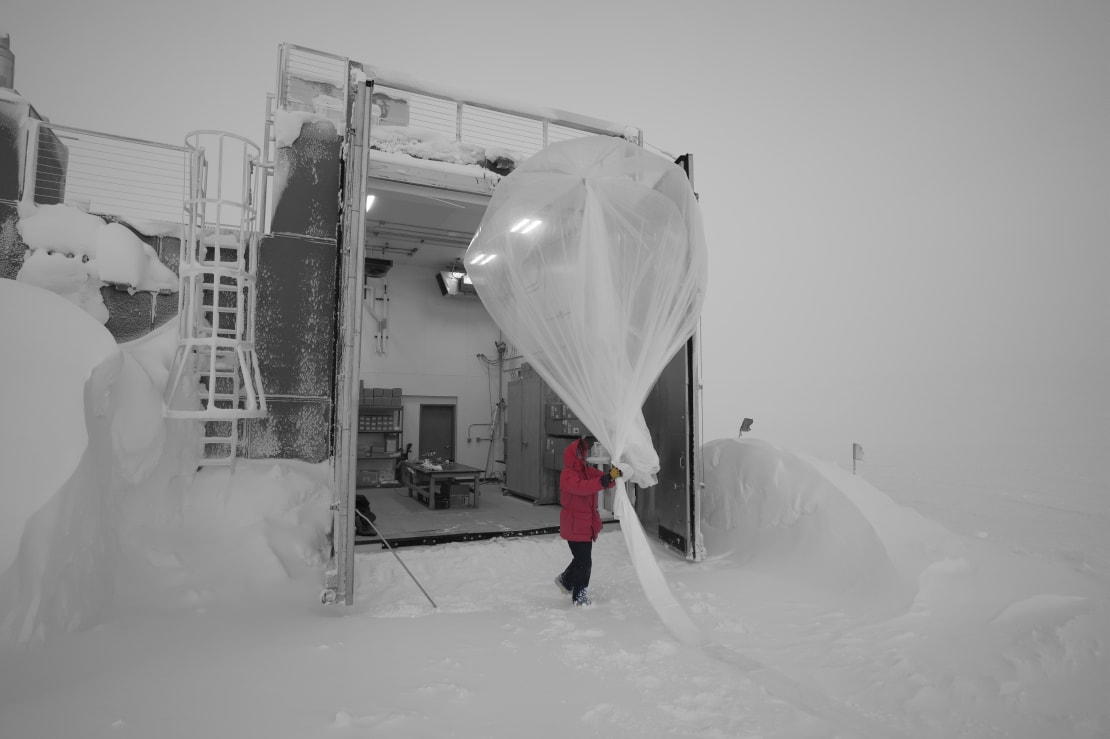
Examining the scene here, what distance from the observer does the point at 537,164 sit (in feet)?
14.5

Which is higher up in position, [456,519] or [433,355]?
[433,355]

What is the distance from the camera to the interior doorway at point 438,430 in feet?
44.2

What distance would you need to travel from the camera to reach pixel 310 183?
20.2 feet

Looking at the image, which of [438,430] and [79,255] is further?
[438,430]

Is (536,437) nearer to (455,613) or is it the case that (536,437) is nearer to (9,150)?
(455,613)

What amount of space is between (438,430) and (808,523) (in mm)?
9427

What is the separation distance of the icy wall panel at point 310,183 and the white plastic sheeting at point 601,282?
260cm

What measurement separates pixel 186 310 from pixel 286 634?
309cm

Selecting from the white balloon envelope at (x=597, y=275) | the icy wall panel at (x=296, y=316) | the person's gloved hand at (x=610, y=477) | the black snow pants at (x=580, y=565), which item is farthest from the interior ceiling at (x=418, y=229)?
the black snow pants at (x=580, y=565)

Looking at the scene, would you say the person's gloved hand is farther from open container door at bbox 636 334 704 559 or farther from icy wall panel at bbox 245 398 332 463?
icy wall panel at bbox 245 398 332 463

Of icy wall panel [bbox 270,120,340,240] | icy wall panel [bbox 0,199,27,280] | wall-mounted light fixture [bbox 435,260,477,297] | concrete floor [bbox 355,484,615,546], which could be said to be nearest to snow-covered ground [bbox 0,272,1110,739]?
concrete floor [bbox 355,484,615,546]

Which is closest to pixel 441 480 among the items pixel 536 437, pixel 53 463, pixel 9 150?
pixel 536 437

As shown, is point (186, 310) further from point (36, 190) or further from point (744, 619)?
point (744, 619)

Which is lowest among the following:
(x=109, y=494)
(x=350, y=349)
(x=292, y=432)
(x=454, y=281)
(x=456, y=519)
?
(x=456, y=519)
